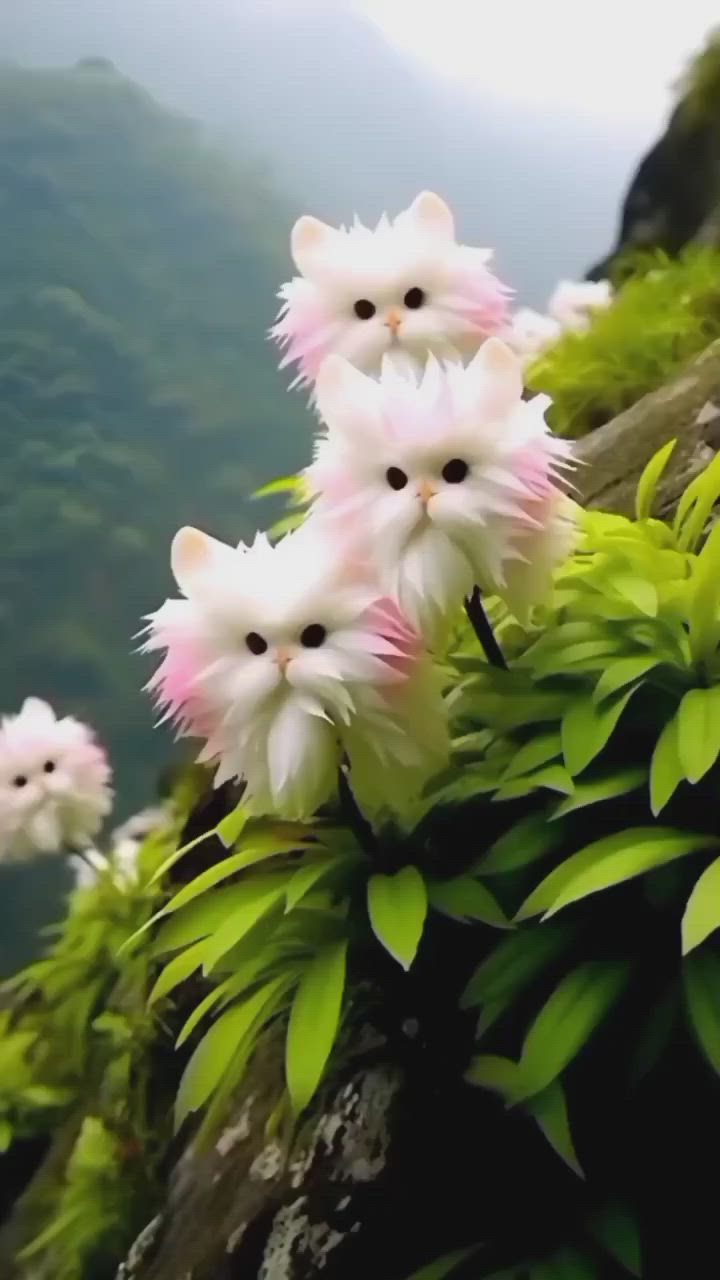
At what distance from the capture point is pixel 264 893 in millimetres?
821

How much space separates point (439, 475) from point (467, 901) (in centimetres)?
27

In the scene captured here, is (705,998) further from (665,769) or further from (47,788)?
(47,788)

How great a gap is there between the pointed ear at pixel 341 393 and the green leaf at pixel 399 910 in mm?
289

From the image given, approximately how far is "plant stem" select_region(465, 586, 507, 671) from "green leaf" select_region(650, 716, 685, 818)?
0.45 ft

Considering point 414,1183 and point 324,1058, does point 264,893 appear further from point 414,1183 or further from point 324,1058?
point 414,1183

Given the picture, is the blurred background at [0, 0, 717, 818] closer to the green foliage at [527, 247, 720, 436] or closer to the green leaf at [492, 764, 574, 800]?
the green foliage at [527, 247, 720, 436]

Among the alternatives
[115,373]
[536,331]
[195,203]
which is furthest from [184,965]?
[195,203]

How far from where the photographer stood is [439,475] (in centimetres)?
73

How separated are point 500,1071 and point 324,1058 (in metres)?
0.13

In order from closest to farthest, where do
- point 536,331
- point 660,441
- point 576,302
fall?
point 660,441 < point 536,331 < point 576,302

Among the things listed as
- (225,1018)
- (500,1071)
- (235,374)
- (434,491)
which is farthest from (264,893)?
(235,374)

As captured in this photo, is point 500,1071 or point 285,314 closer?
point 500,1071

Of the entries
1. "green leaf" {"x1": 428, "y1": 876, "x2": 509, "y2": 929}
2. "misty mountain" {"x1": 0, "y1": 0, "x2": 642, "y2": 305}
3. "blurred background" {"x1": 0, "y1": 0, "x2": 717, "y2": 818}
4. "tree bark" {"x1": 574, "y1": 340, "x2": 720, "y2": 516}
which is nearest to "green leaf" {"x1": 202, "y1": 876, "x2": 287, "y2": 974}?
"green leaf" {"x1": 428, "y1": 876, "x2": 509, "y2": 929}

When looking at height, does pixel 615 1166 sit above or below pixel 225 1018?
below
